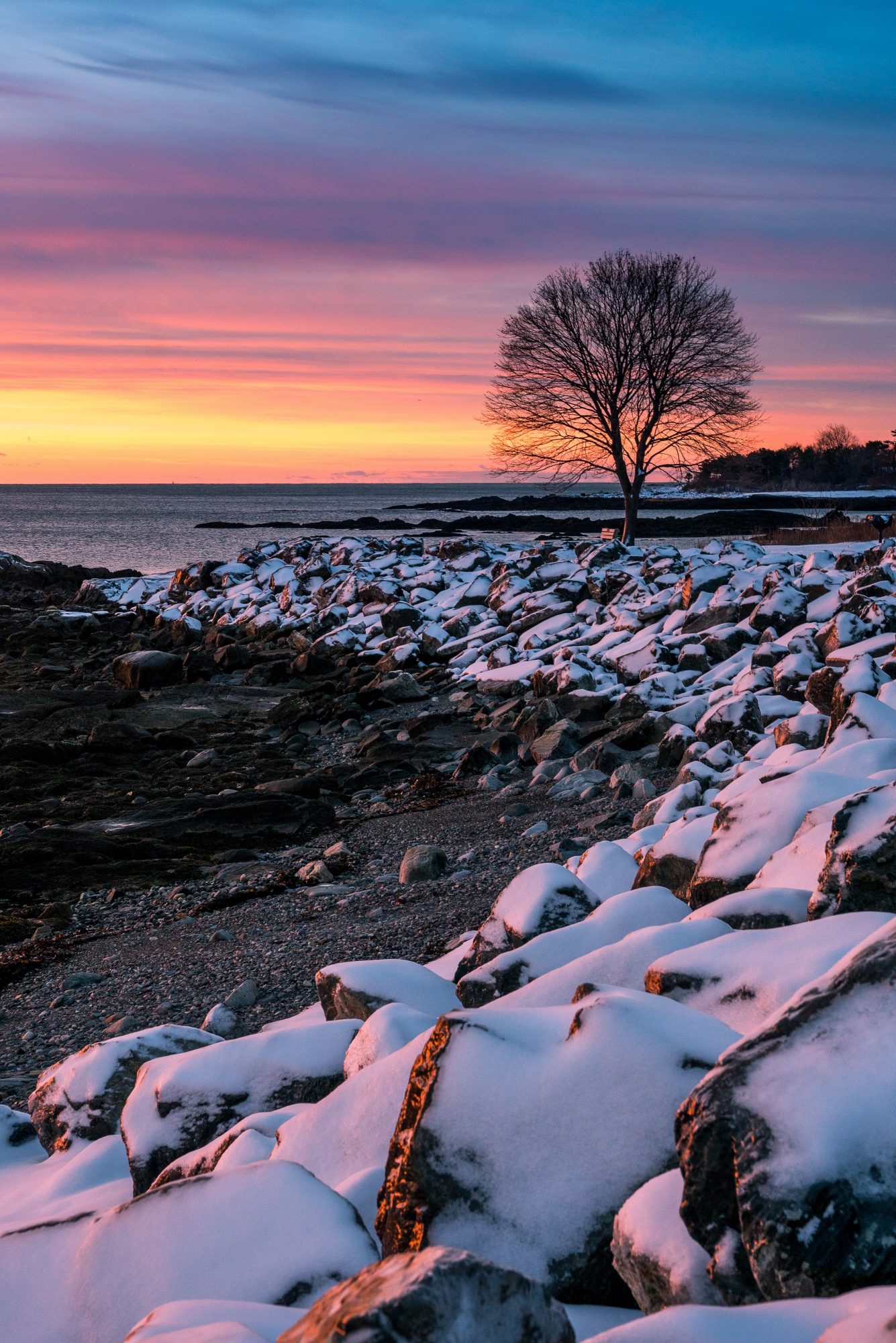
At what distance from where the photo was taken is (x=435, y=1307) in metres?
1.54

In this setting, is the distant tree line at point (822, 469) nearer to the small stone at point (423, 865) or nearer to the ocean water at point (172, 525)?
the ocean water at point (172, 525)

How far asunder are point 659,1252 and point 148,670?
14597 mm

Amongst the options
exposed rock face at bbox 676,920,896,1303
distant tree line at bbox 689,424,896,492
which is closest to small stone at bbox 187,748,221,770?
exposed rock face at bbox 676,920,896,1303

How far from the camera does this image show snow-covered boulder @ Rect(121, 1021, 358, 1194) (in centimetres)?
321

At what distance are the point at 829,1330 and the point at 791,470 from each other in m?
78.7

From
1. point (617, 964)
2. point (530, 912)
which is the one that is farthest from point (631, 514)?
point (617, 964)

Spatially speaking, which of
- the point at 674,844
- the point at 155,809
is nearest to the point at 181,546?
the point at 155,809

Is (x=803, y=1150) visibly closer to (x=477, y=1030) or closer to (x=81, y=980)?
(x=477, y=1030)

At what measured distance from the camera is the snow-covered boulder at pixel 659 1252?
6.13 feet

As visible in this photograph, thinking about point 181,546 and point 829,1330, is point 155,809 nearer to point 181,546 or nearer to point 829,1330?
point 829,1330

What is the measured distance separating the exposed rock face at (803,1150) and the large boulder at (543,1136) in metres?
0.31

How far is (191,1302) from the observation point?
207 centimetres

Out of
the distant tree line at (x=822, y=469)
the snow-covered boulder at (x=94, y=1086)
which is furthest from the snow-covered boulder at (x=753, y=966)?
the distant tree line at (x=822, y=469)

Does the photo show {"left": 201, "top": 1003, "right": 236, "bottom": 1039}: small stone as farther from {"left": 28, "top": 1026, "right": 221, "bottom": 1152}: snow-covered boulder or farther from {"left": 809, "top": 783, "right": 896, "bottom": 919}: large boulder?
{"left": 809, "top": 783, "right": 896, "bottom": 919}: large boulder
